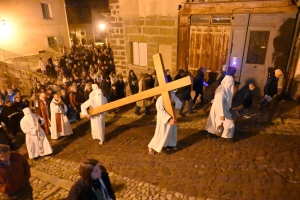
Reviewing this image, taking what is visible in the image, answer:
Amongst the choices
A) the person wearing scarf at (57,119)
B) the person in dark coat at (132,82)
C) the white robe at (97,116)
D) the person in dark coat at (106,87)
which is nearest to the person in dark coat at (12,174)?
the white robe at (97,116)

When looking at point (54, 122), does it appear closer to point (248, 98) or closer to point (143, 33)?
point (143, 33)

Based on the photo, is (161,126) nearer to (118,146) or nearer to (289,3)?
(118,146)

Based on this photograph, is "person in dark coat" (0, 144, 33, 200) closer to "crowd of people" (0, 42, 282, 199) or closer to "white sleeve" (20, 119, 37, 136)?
"crowd of people" (0, 42, 282, 199)

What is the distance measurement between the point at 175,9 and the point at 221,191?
310 inches

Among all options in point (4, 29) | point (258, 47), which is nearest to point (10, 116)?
→ point (258, 47)

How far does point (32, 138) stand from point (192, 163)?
489 centimetres

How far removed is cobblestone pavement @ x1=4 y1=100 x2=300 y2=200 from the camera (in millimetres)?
4805

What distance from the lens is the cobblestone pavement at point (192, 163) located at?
15.8 feet

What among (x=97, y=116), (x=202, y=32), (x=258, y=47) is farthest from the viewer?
(x=202, y=32)

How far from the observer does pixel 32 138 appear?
22.6ft

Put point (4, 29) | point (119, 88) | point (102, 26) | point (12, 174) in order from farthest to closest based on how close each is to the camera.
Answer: point (102, 26) < point (4, 29) < point (119, 88) < point (12, 174)

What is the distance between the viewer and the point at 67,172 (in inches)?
238

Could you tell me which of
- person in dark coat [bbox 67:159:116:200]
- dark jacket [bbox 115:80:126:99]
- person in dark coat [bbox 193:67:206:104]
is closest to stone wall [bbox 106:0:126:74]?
dark jacket [bbox 115:80:126:99]

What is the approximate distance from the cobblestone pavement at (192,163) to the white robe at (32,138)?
0.86 ft
